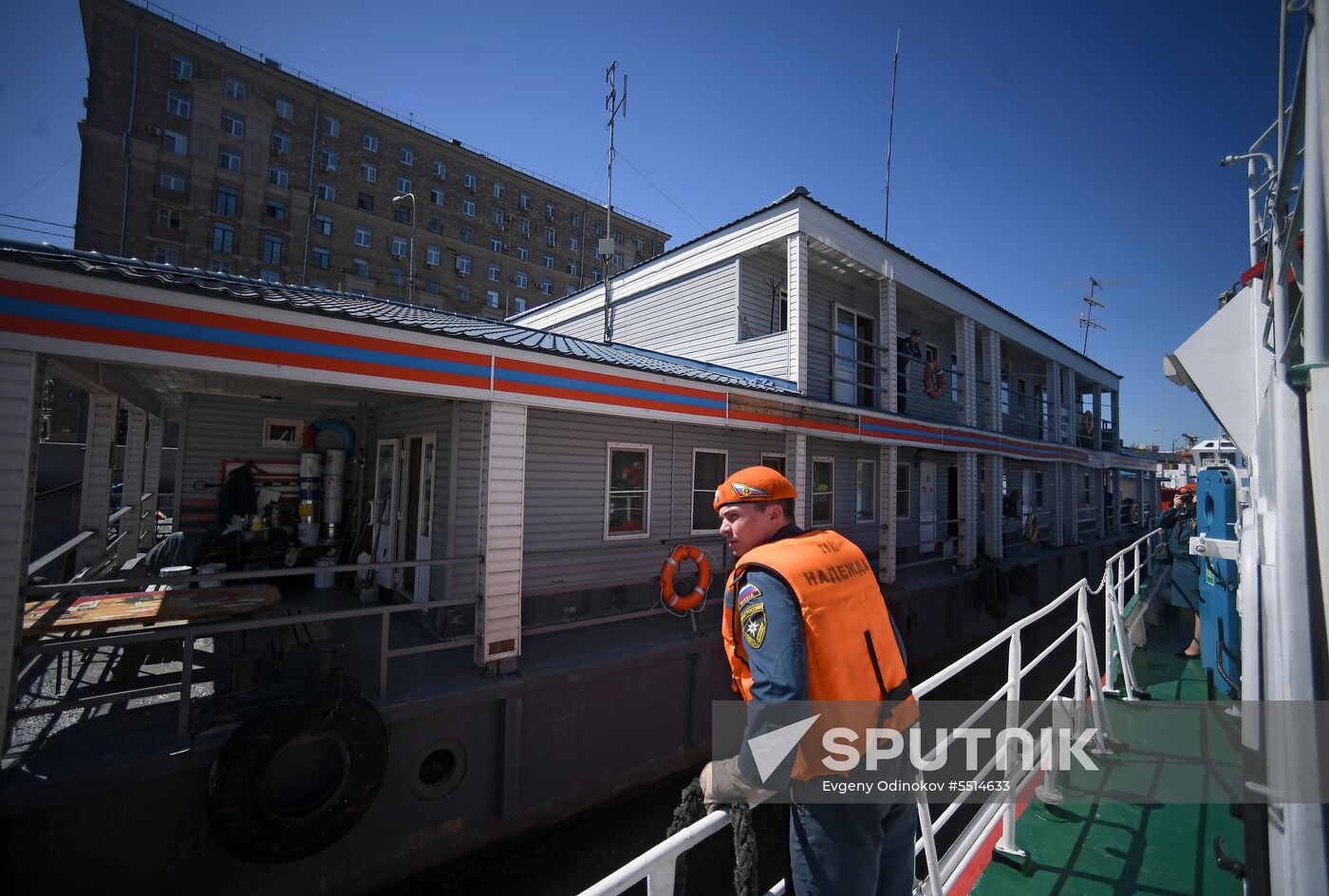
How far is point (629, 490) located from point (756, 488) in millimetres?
6961

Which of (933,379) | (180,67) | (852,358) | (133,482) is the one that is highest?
(180,67)

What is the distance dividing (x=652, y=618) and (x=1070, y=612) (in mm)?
15165

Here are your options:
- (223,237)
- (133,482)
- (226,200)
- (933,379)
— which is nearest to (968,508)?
(933,379)

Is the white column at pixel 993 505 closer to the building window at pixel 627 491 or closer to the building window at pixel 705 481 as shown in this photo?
the building window at pixel 705 481

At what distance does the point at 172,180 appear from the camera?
31641mm

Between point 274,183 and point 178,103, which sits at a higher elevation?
point 178,103

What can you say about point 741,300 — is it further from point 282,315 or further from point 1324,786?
point 1324,786

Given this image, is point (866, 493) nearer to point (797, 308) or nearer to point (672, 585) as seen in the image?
point (797, 308)

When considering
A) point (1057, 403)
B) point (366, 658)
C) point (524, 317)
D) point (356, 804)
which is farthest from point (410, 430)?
point (1057, 403)

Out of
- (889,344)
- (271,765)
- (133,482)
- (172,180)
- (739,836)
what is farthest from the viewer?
(172,180)

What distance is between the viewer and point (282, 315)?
15.0ft

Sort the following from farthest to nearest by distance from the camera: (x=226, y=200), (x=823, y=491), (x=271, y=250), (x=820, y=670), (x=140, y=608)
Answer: (x=271, y=250) < (x=226, y=200) < (x=823, y=491) < (x=140, y=608) < (x=820, y=670)

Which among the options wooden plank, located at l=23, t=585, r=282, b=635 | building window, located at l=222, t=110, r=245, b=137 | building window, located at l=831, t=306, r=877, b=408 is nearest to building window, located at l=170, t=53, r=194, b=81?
building window, located at l=222, t=110, r=245, b=137

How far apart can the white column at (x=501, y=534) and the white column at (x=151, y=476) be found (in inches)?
319
